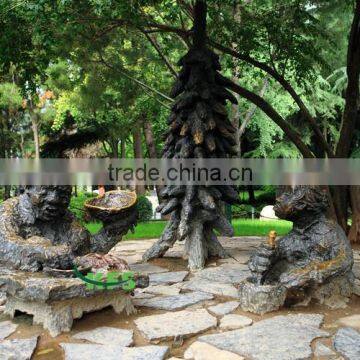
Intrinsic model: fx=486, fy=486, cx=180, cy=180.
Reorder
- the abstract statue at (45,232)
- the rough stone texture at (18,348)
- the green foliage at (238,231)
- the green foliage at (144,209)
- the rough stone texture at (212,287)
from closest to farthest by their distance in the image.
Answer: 1. the rough stone texture at (18,348)
2. the abstract statue at (45,232)
3. the rough stone texture at (212,287)
4. the green foliage at (238,231)
5. the green foliage at (144,209)

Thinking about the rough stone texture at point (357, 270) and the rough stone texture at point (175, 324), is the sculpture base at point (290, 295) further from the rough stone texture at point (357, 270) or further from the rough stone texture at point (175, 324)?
the rough stone texture at point (357, 270)

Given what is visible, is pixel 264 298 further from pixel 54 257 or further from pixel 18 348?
pixel 18 348

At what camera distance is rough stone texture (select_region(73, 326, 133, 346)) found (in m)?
3.95

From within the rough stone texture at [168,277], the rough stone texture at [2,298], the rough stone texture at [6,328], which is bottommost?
the rough stone texture at [168,277]

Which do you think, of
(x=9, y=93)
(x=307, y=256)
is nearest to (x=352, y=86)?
(x=307, y=256)

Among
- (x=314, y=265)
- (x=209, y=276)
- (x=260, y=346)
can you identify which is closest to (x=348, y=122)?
(x=209, y=276)

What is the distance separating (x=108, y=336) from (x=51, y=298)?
0.58 m

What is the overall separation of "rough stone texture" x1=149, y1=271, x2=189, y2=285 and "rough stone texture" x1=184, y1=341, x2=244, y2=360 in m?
2.13

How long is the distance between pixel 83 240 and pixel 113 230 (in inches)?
13.1

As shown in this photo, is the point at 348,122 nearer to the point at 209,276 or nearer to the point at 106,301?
the point at 209,276

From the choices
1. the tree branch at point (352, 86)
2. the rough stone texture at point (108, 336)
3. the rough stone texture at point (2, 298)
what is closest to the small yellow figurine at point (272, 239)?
the rough stone texture at point (108, 336)

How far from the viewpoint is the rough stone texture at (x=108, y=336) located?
395 cm

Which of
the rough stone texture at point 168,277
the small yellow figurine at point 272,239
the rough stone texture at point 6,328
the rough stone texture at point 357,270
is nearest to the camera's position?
the rough stone texture at point 6,328

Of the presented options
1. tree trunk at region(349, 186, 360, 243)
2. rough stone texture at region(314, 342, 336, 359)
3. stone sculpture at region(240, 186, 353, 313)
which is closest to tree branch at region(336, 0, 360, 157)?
tree trunk at region(349, 186, 360, 243)
